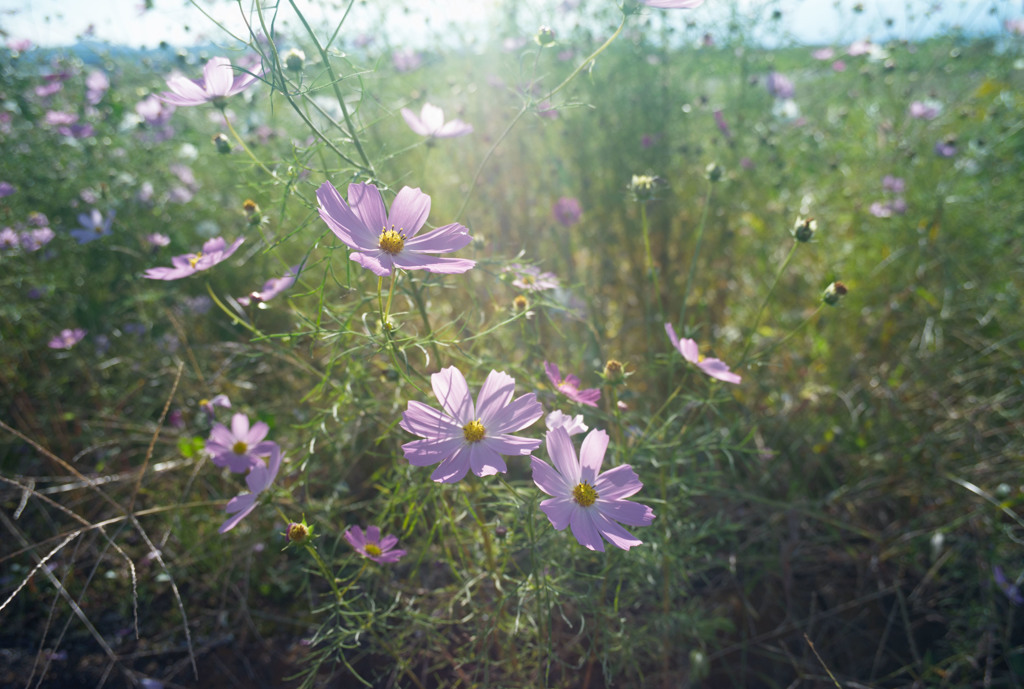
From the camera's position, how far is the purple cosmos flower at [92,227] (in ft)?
5.78

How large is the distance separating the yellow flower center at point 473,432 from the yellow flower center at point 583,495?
0.43 ft

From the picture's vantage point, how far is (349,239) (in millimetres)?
649

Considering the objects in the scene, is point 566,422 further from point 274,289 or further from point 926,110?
point 926,110

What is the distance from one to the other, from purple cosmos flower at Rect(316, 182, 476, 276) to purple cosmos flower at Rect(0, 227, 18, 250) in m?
1.59

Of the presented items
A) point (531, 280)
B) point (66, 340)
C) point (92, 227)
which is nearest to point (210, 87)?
point (531, 280)

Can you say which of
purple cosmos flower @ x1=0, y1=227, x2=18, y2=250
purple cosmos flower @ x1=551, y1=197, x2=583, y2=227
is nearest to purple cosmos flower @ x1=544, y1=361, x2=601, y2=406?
purple cosmos flower @ x1=551, y1=197, x2=583, y2=227

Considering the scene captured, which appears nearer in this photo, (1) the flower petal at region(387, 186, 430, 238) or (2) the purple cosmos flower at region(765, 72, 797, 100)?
(1) the flower petal at region(387, 186, 430, 238)

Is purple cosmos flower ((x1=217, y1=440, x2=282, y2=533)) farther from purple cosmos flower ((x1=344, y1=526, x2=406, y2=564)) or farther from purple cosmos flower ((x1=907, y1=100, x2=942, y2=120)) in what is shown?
purple cosmos flower ((x1=907, y1=100, x2=942, y2=120))

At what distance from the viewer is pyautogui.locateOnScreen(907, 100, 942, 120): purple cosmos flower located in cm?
211

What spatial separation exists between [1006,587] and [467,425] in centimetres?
121

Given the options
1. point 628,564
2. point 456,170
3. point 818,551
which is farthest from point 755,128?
point 628,564

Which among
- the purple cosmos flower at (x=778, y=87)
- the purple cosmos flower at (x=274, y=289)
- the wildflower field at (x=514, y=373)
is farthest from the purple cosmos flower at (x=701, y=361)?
the purple cosmos flower at (x=778, y=87)

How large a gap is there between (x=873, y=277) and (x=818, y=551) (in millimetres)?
940

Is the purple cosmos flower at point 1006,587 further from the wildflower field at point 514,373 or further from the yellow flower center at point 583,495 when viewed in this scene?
the yellow flower center at point 583,495
